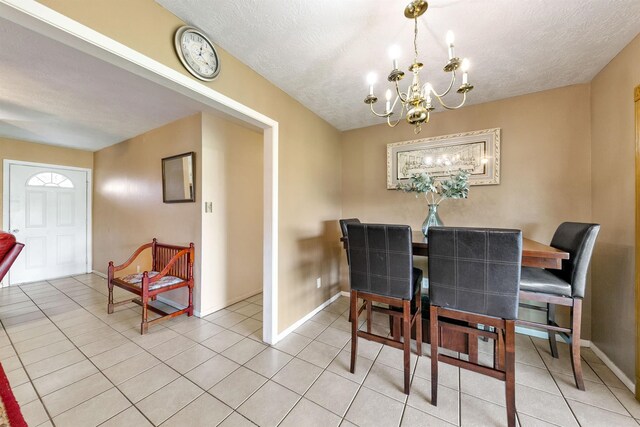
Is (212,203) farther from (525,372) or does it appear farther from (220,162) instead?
(525,372)

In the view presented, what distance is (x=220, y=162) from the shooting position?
9.50 feet

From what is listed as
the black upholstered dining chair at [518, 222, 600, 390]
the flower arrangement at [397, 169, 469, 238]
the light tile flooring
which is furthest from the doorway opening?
the black upholstered dining chair at [518, 222, 600, 390]

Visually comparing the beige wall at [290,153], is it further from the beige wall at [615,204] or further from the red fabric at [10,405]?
the beige wall at [615,204]

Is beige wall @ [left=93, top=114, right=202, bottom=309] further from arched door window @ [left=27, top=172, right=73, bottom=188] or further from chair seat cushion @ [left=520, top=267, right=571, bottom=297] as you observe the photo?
chair seat cushion @ [left=520, top=267, right=571, bottom=297]

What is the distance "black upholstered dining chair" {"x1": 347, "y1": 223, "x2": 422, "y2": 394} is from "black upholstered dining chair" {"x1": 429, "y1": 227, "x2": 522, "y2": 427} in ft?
0.51

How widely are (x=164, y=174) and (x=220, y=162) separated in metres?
0.82

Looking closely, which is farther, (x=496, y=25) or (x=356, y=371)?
(x=356, y=371)

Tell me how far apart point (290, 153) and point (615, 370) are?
3105mm

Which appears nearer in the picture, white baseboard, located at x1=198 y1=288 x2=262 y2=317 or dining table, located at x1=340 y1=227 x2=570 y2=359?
dining table, located at x1=340 y1=227 x2=570 y2=359

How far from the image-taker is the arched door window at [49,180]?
3.94 m

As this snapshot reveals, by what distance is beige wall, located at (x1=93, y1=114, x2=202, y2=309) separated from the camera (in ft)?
9.31

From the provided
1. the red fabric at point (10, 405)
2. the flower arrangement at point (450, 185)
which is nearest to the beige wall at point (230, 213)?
the red fabric at point (10, 405)

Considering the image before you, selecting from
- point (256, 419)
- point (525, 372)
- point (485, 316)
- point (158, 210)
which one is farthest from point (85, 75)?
point (525, 372)

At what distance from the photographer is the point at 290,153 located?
2381 mm
